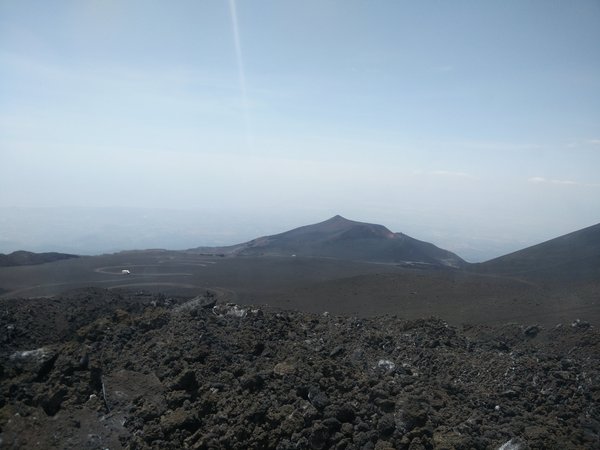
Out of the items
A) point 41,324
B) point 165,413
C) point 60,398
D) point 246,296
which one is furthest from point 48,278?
point 165,413

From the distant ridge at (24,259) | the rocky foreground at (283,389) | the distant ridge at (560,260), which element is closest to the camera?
the rocky foreground at (283,389)

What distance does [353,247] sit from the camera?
50.4 meters

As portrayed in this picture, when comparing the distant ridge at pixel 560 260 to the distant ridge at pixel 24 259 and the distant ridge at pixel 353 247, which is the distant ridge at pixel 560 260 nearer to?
the distant ridge at pixel 353 247

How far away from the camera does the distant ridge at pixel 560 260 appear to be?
2891cm

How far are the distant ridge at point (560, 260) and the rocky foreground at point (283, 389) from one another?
1850 cm

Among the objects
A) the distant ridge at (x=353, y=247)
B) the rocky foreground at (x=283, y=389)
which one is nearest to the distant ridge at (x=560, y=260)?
the distant ridge at (x=353, y=247)

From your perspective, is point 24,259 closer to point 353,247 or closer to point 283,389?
point 353,247

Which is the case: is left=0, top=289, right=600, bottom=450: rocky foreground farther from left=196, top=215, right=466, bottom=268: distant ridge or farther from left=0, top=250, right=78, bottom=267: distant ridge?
left=196, top=215, right=466, bottom=268: distant ridge

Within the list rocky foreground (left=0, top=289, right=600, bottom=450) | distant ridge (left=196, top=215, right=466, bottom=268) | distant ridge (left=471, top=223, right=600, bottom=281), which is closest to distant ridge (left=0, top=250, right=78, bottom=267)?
distant ridge (left=196, top=215, right=466, bottom=268)

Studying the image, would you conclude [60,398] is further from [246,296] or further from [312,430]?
[246,296]

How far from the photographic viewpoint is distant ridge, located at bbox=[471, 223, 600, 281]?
28906mm

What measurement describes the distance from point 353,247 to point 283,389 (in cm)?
4301

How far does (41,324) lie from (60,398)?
5.93 m

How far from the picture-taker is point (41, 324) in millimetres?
13844
